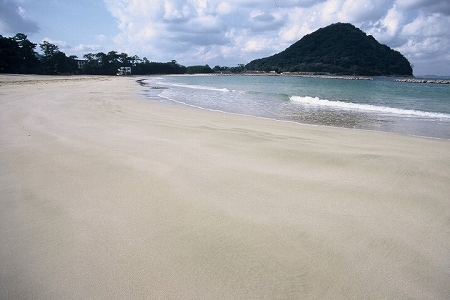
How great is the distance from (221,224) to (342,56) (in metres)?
173

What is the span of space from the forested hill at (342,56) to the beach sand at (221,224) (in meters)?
153

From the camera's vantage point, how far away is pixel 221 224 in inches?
A: 93.6

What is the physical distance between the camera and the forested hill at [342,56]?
456 ft

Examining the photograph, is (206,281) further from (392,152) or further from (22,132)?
(22,132)

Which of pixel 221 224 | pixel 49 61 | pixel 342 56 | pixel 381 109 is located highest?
pixel 342 56

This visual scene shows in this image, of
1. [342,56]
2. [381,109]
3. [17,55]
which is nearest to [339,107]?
[381,109]

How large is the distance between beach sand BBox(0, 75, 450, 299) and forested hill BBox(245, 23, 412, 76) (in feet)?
502

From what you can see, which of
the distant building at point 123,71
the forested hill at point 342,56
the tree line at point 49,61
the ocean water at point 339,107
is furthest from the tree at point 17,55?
the forested hill at point 342,56

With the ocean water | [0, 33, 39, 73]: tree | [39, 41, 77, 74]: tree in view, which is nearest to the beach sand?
the ocean water

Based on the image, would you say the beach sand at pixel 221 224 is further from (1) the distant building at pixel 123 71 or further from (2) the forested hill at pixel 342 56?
(2) the forested hill at pixel 342 56

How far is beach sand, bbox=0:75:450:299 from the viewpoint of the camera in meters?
1.73

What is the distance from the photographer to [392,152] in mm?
A: 4848

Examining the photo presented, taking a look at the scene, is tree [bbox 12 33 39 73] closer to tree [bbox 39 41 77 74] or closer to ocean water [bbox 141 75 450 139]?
tree [bbox 39 41 77 74]

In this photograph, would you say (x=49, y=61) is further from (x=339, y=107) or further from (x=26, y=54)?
(x=339, y=107)
